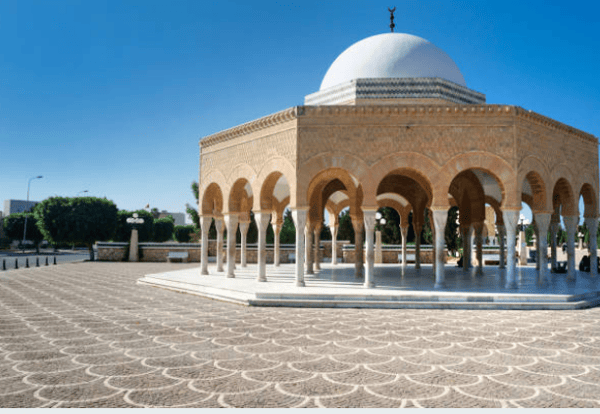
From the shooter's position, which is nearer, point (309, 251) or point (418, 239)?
point (309, 251)

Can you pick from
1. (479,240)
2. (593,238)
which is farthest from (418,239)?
(593,238)

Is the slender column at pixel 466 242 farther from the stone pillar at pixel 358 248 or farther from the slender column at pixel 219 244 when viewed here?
the slender column at pixel 219 244

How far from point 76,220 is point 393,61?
1073 inches

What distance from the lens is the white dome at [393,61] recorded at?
13188 mm

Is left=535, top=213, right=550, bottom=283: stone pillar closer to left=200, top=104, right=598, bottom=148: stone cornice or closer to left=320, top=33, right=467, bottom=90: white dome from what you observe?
left=200, top=104, right=598, bottom=148: stone cornice

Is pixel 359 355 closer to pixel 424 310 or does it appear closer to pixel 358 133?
pixel 424 310

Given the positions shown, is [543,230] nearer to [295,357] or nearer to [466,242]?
[466,242]

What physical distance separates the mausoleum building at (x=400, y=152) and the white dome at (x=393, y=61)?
4cm

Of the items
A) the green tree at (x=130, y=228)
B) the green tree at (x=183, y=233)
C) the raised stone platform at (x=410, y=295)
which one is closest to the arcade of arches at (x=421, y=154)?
the raised stone platform at (x=410, y=295)

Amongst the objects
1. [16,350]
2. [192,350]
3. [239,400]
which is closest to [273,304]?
[192,350]

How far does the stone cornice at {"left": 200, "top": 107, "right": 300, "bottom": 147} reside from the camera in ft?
37.7

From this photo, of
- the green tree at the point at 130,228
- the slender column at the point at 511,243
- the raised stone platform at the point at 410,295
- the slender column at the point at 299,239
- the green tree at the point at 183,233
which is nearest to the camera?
the raised stone platform at the point at 410,295

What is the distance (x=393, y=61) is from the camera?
13.3 m

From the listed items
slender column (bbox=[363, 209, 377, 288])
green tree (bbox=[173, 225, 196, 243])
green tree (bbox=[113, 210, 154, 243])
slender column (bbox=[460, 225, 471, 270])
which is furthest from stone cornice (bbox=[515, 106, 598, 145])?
green tree (bbox=[173, 225, 196, 243])
